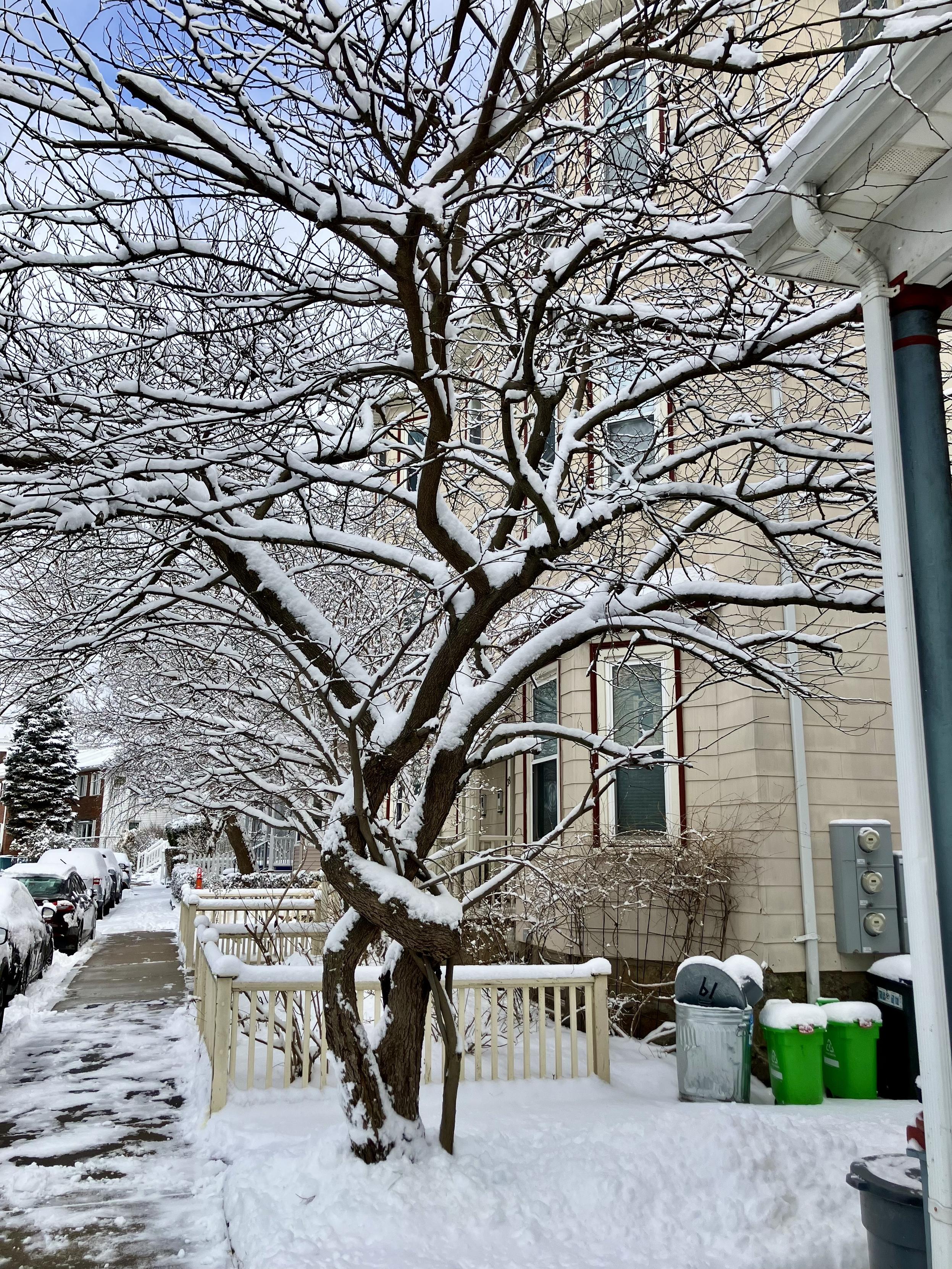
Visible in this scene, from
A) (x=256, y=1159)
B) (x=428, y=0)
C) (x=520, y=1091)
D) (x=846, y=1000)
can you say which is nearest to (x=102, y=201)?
(x=428, y=0)

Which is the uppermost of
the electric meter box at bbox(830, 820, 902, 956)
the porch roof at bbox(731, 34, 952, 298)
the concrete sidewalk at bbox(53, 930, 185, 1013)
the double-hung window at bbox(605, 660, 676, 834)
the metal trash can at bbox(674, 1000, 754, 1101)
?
the porch roof at bbox(731, 34, 952, 298)

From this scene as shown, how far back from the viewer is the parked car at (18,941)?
9.81m

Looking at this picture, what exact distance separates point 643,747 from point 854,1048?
10.0ft

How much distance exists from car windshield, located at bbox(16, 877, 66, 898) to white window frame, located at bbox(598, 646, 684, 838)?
35.1ft

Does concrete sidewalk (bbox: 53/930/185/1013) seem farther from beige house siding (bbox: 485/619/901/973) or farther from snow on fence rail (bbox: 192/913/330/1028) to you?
beige house siding (bbox: 485/619/901/973)

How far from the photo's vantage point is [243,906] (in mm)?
11438

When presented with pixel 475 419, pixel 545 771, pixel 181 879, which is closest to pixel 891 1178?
pixel 475 419

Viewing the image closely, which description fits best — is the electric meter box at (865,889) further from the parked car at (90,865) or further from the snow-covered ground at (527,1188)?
the parked car at (90,865)

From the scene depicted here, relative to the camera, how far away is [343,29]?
3.47 metres

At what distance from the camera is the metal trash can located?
7023 mm

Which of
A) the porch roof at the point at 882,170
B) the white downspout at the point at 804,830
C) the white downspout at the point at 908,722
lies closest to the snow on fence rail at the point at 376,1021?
the white downspout at the point at 804,830

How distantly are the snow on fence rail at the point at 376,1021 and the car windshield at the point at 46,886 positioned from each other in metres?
9.82

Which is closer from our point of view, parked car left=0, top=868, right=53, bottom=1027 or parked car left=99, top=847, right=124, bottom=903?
parked car left=0, top=868, right=53, bottom=1027

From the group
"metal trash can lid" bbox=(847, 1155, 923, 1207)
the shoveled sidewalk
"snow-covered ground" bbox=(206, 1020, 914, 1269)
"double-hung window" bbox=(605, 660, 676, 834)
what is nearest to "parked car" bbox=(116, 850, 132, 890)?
the shoveled sidewalk
